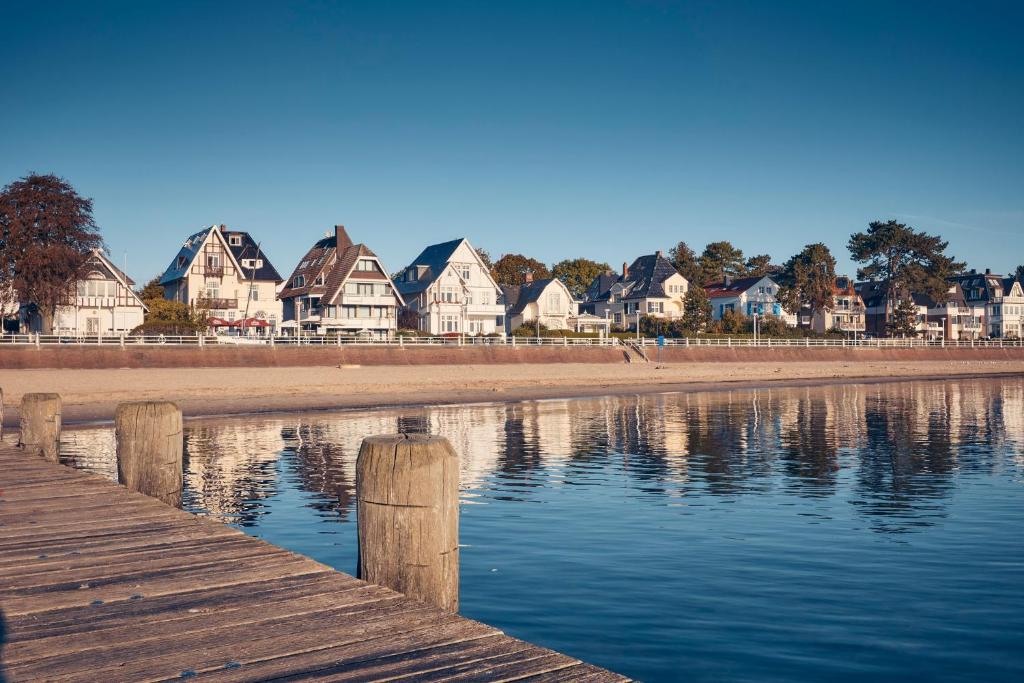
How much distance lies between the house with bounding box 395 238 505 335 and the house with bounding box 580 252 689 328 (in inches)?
887

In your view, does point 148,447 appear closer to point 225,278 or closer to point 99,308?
point 99,308

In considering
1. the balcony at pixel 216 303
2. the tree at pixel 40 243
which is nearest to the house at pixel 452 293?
the balcony at pixel 216 303

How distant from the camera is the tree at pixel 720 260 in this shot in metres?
152

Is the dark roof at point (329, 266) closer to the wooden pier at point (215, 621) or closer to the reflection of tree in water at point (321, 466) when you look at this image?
the reflection of tree in water at point (321, 466)

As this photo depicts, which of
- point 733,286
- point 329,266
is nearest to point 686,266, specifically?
point 733,286

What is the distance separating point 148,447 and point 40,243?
212 feet

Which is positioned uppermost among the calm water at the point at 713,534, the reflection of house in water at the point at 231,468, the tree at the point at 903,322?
the tree at the point at 903,322

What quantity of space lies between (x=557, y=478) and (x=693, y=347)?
64.0m

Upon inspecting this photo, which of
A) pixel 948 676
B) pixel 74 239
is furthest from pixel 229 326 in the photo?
pixel 948 676

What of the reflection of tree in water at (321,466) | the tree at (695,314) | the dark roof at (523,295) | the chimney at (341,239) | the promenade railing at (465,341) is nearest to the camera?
the reflection of tree in water at (321,466)

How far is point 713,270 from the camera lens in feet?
499

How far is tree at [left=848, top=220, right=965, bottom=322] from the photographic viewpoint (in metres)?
119

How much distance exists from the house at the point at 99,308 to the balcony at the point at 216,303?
7540 millimetres

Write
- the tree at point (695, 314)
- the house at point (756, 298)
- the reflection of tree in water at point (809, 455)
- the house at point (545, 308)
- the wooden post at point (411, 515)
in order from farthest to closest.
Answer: the house at point (756, 298) < the house at point (545, 308) < the tree at point (695, 314) < the reflection of tree in water at point (809, 455) < the wooden post at point (411, 515)
